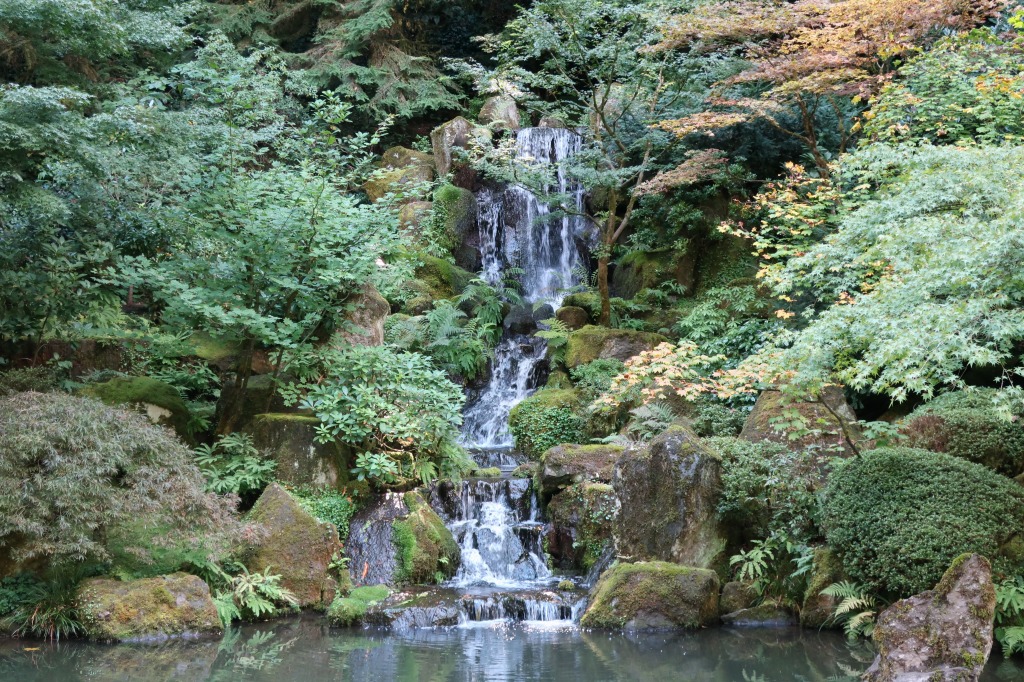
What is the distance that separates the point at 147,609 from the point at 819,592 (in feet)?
21.4

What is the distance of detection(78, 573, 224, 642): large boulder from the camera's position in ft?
24.9

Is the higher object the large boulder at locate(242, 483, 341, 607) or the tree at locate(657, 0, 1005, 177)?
the tree at locate(657, 0, 1005, 177)

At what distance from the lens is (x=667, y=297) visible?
16.3 metres

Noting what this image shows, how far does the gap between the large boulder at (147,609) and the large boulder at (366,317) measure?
438 cm

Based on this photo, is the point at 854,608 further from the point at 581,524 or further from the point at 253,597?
the point at 253,597

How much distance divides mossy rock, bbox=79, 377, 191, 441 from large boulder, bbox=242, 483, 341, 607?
213cm

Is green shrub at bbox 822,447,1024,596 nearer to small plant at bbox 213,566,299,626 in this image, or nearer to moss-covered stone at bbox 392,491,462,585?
moss-covered stone at bbox 392,491,462,585

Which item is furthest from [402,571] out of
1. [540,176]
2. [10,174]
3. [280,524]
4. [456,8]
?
[456,8]

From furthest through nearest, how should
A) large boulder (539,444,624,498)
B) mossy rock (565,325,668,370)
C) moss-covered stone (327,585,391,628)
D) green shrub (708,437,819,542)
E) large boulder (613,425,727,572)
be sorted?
mossy rock (565,325,668,370) → large boulder (539,444,624,498) → large boulder (613,425,727,572) → green shrub (708,437,819,542) → moss-covered stone (327,585,391,628)

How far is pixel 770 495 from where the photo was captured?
357 inches

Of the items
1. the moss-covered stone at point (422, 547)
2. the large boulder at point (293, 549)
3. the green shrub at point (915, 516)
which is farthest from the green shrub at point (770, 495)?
the large boulder at point (293, 549)

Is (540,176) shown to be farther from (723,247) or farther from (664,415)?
(664,415)

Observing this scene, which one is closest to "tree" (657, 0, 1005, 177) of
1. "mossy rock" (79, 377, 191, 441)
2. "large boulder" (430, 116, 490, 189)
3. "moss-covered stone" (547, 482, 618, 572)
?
"moss-covered stone" (547, 482, 618, 572)

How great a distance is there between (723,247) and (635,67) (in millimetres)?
4068
